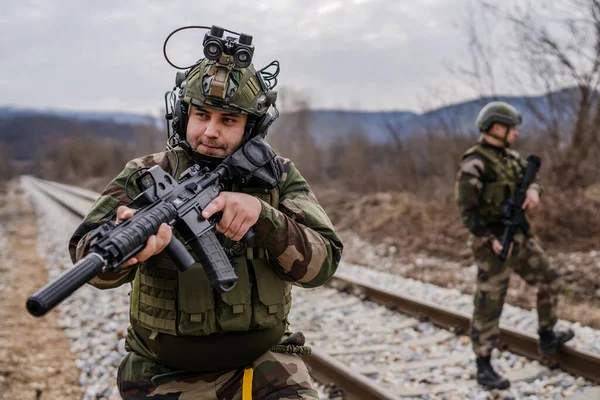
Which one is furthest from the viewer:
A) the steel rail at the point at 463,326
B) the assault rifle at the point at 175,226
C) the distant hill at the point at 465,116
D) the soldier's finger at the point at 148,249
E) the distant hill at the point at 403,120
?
the distant hill at the point at 403,120

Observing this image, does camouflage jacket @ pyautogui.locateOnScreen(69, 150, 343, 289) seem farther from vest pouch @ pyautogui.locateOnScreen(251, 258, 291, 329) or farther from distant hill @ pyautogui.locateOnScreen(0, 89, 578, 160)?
distant hill @ pyautogui.locateOnScreen(0, 89, 578, 160)

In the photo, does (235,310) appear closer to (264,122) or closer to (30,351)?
(264,122)

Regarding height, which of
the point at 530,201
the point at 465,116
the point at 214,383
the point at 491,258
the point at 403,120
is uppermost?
the point at 530,201

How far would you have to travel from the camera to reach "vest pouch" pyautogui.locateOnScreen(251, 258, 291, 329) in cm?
242

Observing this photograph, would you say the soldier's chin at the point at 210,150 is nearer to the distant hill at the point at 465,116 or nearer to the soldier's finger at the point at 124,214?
the soldier's finger at the point at 124,214

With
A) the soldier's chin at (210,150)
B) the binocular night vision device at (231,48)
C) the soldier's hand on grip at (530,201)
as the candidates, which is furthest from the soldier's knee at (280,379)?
the soldier's hand on grip at (530,201)

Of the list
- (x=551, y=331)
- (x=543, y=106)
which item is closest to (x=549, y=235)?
(x=543, y=106)

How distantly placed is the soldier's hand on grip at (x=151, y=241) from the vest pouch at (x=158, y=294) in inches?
14.5

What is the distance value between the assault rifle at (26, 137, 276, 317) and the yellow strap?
47 cm

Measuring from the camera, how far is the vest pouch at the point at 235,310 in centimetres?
236

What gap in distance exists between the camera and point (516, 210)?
5.15m

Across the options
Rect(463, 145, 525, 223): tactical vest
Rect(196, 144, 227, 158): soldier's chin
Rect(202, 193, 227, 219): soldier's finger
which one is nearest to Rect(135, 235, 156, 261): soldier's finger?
Rect(202, 193, 227, 219): soldier's finger

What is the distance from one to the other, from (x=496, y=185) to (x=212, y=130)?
11.6 ft

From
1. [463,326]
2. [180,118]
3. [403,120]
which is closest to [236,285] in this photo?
[180,118]
